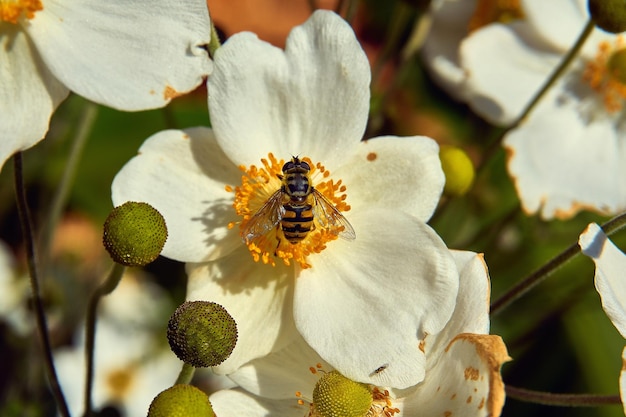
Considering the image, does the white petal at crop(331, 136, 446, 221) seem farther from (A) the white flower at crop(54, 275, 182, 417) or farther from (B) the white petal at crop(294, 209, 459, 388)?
(A) the white flower at crop(54, 275, 182, 417)

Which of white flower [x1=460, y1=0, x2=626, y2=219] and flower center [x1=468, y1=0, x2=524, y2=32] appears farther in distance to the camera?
flower center [x1=468, y1=0, x2=524, y2=32]

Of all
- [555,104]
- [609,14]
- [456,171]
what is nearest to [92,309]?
[456,171]

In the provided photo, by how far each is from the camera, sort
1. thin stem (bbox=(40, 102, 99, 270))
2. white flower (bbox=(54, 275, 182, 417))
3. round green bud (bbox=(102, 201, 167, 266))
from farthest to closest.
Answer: white flower (bbox=(54, 275, 182, 417)) < thin stem (bbox=(40, 102, 99, 270)) < round green bud (bbox=(102, 201, 167, 266))

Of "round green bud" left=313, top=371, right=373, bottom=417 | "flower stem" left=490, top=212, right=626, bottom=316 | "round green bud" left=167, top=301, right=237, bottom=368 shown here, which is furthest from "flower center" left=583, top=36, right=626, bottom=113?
"round green bud" left=167, top=301, right=237, bottom=368

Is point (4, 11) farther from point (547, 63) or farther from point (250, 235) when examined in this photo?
point (547, 63)

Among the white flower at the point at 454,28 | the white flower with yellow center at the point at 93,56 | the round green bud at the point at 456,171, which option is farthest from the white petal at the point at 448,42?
the white flower with yellow center at the point at 93,56
